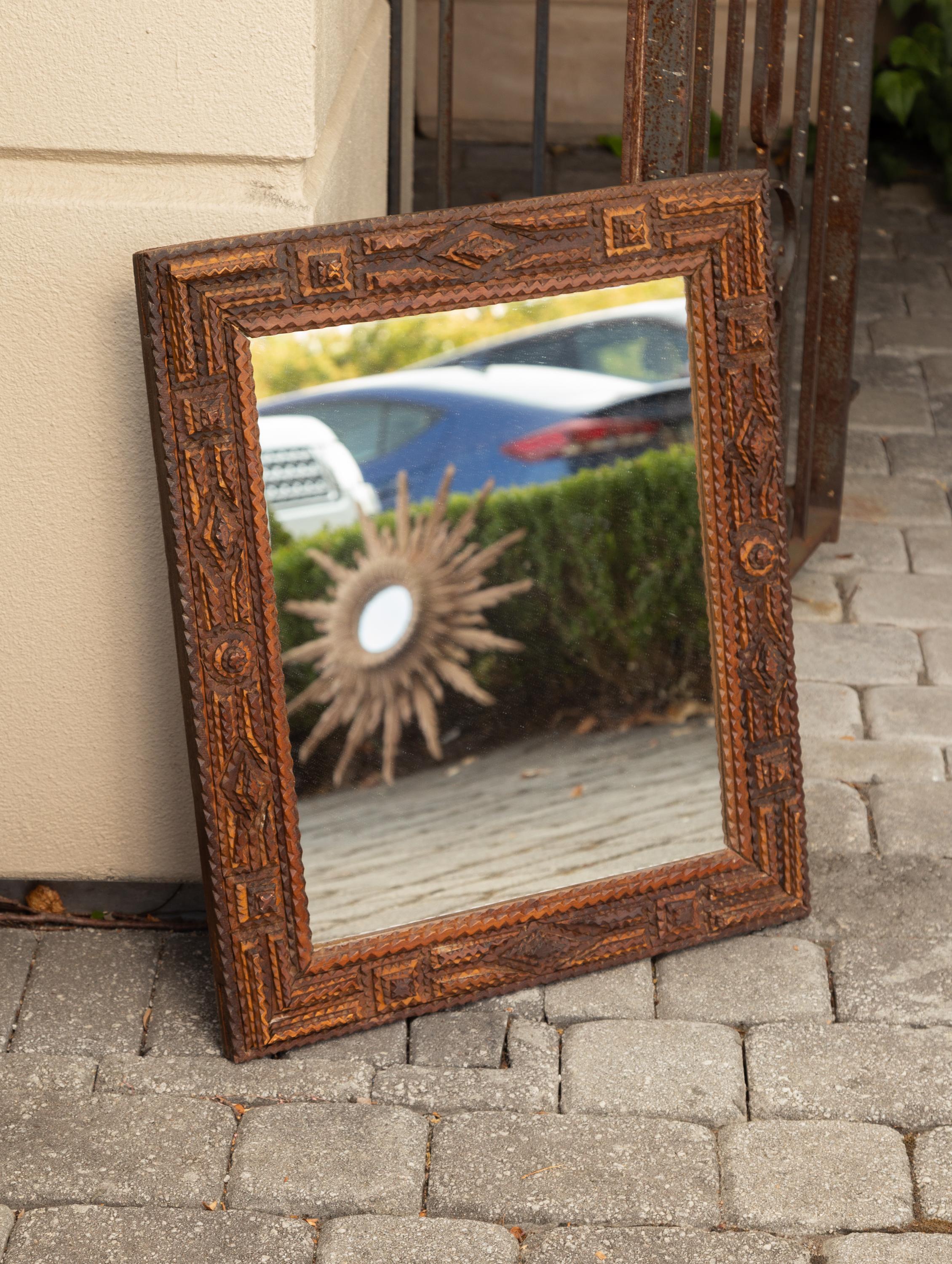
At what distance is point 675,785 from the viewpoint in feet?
9.46

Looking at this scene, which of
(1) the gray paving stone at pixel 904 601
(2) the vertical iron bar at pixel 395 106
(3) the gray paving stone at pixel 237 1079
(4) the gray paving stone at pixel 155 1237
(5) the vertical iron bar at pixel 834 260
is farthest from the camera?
(1) the gray paving stone at pixel 904 601

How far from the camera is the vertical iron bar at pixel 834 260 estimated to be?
381 cm

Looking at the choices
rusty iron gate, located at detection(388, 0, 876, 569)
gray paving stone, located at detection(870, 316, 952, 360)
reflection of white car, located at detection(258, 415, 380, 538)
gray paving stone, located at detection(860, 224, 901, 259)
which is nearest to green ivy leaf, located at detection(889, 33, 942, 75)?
gray paving stone, located at detection(860, 224, 901, 259)

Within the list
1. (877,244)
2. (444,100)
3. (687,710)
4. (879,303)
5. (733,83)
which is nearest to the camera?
(687,710)

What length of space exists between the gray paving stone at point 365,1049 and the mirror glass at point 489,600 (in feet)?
0.69

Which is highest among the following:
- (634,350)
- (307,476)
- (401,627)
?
(634,350)

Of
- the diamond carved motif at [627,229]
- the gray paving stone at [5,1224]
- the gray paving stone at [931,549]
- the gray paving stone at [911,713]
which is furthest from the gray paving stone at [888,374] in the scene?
the gray paving stone at [5,1224]

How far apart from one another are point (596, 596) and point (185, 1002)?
112 cm

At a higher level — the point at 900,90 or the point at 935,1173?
the point at 900,90

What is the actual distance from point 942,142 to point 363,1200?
6736 mm

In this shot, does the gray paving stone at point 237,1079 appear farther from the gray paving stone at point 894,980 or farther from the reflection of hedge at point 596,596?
the gray paving stone at point 894,980

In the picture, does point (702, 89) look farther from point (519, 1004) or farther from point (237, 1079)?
point (237, 1079)

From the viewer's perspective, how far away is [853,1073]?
8.59 ft

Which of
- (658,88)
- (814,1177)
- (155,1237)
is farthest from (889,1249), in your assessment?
(658,88)
